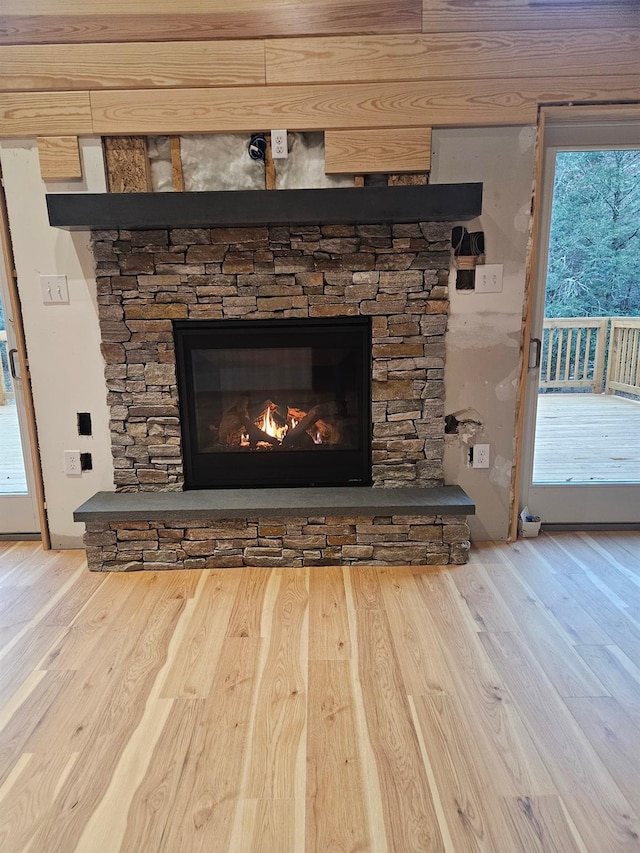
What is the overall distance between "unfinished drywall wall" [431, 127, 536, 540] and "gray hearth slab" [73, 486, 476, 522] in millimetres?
258

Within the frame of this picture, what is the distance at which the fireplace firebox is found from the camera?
2.67 metres

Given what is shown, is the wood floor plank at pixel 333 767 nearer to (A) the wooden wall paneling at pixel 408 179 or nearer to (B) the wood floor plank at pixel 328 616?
(B) the wood floor plank at pixel 328 616

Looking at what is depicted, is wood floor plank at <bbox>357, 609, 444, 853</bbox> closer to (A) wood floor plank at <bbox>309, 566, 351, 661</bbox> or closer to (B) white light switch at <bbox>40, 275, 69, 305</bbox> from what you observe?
(A) wood floor plank at <bbox>309, 566, 351, 661</bbox>

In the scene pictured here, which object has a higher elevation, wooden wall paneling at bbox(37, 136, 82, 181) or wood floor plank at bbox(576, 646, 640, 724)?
wooden wall paneling at bbox(37, 136, 82, 181)

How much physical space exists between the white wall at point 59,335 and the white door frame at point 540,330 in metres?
2.05

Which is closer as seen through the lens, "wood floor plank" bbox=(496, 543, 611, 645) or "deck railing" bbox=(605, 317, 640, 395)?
"wood floor plank" bbox=(496, 543, 611, 645)

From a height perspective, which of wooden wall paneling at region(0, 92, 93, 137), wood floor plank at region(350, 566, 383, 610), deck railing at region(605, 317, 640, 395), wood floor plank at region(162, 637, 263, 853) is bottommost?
wood floor plank at region(350, 566, 383, 610)

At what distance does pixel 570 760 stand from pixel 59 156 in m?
2.92

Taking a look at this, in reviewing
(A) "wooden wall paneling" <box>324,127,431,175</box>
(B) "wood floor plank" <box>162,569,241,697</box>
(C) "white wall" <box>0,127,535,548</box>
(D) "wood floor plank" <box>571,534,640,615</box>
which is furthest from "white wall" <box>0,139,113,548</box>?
(D) "wood floor plank" <box>571,534,640,615</box>

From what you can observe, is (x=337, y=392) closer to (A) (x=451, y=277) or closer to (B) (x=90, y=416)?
(A) (x=451, y=277)

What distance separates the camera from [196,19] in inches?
90.4

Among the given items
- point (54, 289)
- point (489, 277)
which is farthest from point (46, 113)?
point (489, 277)

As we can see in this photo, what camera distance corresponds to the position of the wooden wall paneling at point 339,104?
2359mm

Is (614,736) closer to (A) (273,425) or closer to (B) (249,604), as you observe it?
(B) (249,604)
